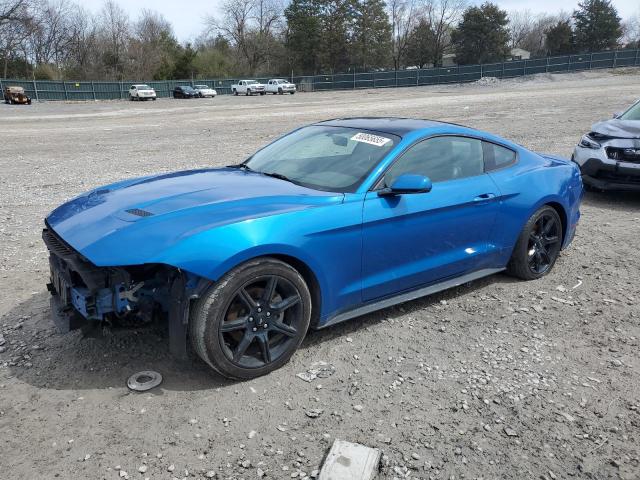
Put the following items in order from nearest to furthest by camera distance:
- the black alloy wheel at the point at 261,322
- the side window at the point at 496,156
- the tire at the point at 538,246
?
the black alloy wheel at the point at 261,322
the side window at the point at 496,156
the tire at the point at 538,246

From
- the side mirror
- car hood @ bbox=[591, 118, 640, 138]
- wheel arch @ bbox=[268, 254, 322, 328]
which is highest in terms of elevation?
car hood @ bbox=[591, 118, 640, 138]

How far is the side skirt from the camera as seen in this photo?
365cm

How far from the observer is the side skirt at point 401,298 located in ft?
12.0

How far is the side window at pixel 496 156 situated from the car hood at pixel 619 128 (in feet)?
12.5

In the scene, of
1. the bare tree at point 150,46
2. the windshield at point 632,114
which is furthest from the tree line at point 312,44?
the windshield at point 632,114

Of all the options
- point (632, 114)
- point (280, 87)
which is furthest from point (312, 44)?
point (632, 114)

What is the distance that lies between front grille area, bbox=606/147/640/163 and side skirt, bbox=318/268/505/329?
4138mm

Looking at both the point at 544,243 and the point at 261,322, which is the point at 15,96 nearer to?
the point at 544,243

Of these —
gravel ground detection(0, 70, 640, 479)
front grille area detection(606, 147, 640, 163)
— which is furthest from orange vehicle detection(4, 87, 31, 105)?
front grille area detection(606, 147, 640, 163)

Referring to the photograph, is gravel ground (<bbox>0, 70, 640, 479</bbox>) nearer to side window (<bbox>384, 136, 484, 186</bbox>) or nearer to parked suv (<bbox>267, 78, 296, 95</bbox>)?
side window (<bbox>384, 136, 484, 186</bbox>)

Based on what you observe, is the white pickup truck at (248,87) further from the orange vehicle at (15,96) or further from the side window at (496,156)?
the side window at (496,156)

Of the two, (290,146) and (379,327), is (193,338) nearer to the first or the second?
(379,327)

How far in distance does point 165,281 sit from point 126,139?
536 inches

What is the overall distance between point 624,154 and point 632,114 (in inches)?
54.3
